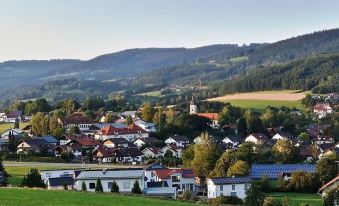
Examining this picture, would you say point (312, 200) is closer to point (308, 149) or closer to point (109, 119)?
point (308, 149)

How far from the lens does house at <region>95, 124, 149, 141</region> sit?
75.5m

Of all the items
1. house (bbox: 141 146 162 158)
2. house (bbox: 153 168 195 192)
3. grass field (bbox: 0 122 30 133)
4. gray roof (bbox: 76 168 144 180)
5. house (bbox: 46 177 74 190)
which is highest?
gray roof (bbox: 76 168 144 180)

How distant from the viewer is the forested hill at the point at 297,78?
5438 inches

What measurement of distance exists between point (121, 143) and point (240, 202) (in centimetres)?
3762

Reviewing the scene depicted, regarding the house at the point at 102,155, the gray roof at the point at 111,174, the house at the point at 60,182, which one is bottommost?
the house at the point at 102,155

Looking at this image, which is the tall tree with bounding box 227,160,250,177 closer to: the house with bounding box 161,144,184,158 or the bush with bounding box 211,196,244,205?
the bush with bounding box 211,196,244,205

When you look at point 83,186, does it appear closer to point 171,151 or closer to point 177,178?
point 177,178

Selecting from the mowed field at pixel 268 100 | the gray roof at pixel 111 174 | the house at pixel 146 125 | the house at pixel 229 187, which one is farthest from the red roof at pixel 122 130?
the house at pixel 229 187

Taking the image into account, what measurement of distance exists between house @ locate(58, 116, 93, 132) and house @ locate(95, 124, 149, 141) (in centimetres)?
423

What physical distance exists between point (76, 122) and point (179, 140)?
658 inches

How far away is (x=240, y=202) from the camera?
33906 mm

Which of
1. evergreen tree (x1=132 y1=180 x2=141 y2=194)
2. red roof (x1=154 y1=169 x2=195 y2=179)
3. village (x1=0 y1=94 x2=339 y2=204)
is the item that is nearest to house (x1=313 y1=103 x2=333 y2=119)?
village (x1=0 y1=94 x2=339 y2=204)

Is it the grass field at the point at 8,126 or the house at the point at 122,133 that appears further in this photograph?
the grass field at the point at 8,126

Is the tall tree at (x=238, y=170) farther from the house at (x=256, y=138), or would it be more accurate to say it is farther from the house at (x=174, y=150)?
the house at (x=256, y=138)
